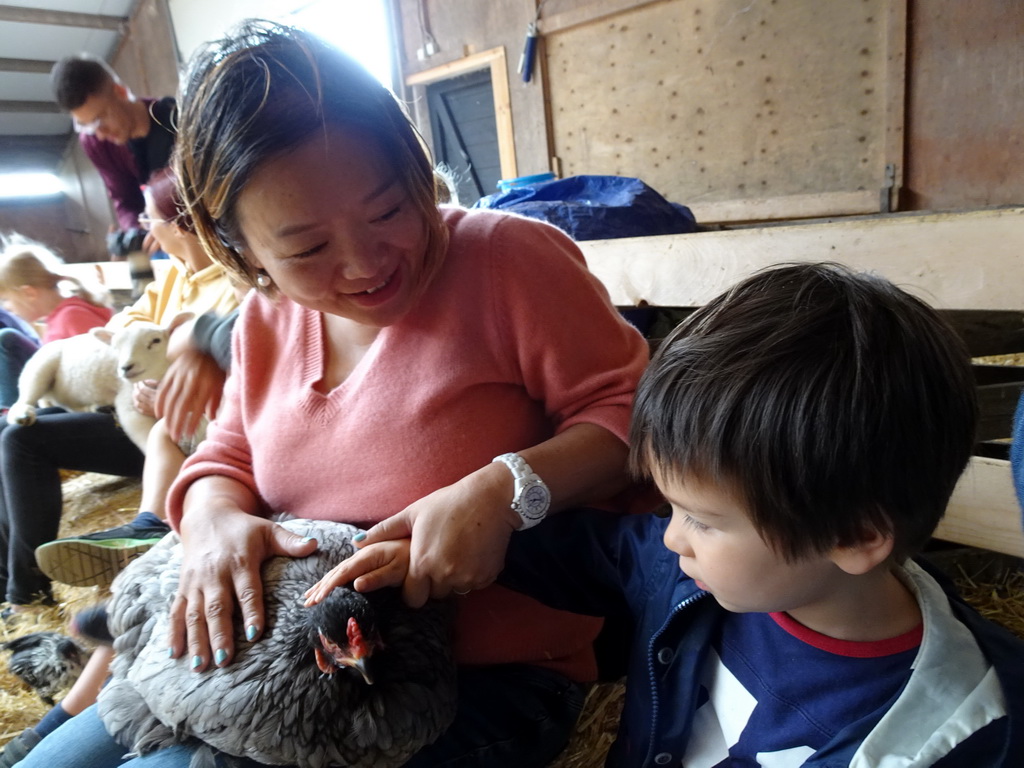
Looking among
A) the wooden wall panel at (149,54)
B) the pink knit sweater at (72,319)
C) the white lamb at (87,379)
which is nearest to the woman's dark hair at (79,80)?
the pink knit sweater at (72,319)

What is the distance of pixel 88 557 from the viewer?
1262mm

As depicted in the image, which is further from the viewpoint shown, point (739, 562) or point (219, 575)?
point (219, 575)

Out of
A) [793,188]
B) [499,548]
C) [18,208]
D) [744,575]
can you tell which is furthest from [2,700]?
[18,208]

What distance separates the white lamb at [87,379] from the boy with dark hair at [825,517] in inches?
69.1

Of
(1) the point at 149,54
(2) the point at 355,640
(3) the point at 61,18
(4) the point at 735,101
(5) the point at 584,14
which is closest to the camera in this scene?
(2) the point at 355,640

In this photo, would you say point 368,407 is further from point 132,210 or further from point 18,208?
point 18,208

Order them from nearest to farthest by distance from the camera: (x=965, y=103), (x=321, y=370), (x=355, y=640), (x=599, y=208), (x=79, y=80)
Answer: (x=355, y=640) < (x=321, y=370) < (x=599, y=208) < (x=79, y=80) < (x=965, y=103)

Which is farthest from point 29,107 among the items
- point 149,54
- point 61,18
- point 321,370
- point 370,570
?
point 370,570

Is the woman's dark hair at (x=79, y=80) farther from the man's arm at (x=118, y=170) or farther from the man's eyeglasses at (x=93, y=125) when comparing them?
the man's arm at (x=118, y=170)

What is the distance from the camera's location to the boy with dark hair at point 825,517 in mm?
531

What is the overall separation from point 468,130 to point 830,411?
16.7 feet

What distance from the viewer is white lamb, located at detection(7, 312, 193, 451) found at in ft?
6.41

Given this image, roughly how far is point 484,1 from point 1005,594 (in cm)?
455

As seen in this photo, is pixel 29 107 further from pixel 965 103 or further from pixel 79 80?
pixel 965 103
